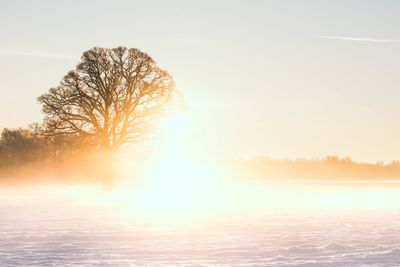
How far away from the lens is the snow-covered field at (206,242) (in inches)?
524

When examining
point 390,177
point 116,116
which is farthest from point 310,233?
point 390,177

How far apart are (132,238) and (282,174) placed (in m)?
102

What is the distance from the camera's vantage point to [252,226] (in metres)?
22.3

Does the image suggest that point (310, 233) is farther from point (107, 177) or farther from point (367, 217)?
point (107, 177)

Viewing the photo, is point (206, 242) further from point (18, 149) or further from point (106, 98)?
point (18, 149)

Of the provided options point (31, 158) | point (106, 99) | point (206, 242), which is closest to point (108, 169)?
point (106, 99)

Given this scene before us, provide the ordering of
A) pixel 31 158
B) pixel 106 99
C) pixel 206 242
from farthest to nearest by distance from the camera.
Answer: pixel 31 158 → pixel 106 99 → pixel 206 242

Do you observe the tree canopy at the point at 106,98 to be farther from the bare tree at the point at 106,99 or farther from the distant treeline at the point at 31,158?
the distant treeline at the point at 31,158

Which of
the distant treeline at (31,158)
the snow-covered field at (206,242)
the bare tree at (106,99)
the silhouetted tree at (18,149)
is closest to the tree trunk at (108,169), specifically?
the bare tree at (106,99)

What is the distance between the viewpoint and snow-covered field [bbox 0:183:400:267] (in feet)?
43.7

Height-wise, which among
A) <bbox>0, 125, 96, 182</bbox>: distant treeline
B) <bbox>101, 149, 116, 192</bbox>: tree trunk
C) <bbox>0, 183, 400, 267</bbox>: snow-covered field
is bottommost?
<bbox>0, 183, 400, 267</bbox>: snow-covered field

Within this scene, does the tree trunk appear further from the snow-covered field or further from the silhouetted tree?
the silhouetted tree

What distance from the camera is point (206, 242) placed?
55.3 ft

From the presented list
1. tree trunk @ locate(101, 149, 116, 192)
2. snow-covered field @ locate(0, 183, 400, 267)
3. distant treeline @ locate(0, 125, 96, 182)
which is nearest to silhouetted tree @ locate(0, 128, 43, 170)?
distant treeline @ locate(0, 125, 96, 182)
